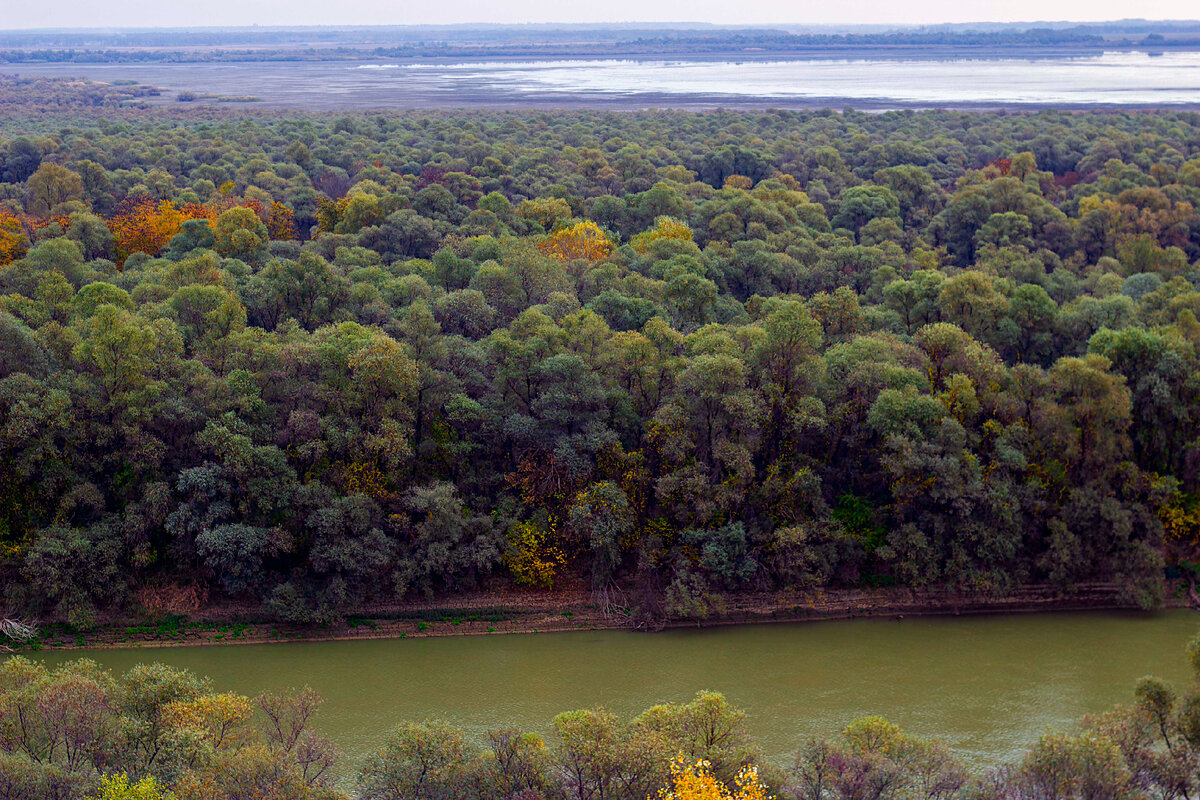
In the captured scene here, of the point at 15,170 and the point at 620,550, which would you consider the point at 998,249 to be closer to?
the point at 620,550

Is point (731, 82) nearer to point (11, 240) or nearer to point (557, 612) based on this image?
point (11, 240)

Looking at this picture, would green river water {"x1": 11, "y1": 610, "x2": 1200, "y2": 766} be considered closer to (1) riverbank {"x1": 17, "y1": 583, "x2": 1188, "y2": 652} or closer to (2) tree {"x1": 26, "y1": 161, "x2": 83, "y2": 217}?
(1) riverbank {"x1": 17, "y1": 583, "x2": 1188, "y2": 652}

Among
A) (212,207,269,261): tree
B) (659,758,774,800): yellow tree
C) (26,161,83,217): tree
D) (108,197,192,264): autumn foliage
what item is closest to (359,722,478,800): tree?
(659,758,774,800): yellow tree

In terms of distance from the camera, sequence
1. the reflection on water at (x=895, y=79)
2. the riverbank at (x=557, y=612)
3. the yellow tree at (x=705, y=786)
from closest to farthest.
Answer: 1. the yellow tree at (x=705, y=786)
2. the riverbank at (x=557, y=612)
3. the reflection on water at (x=895, y=79)

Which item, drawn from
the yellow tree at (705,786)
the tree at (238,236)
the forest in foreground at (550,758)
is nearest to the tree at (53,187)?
the tree at (238,236)

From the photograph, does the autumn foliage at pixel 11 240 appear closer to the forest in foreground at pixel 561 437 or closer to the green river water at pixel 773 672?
the forest in foreground at pixel 561 437

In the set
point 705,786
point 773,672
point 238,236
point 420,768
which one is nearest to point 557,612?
point 773,672
